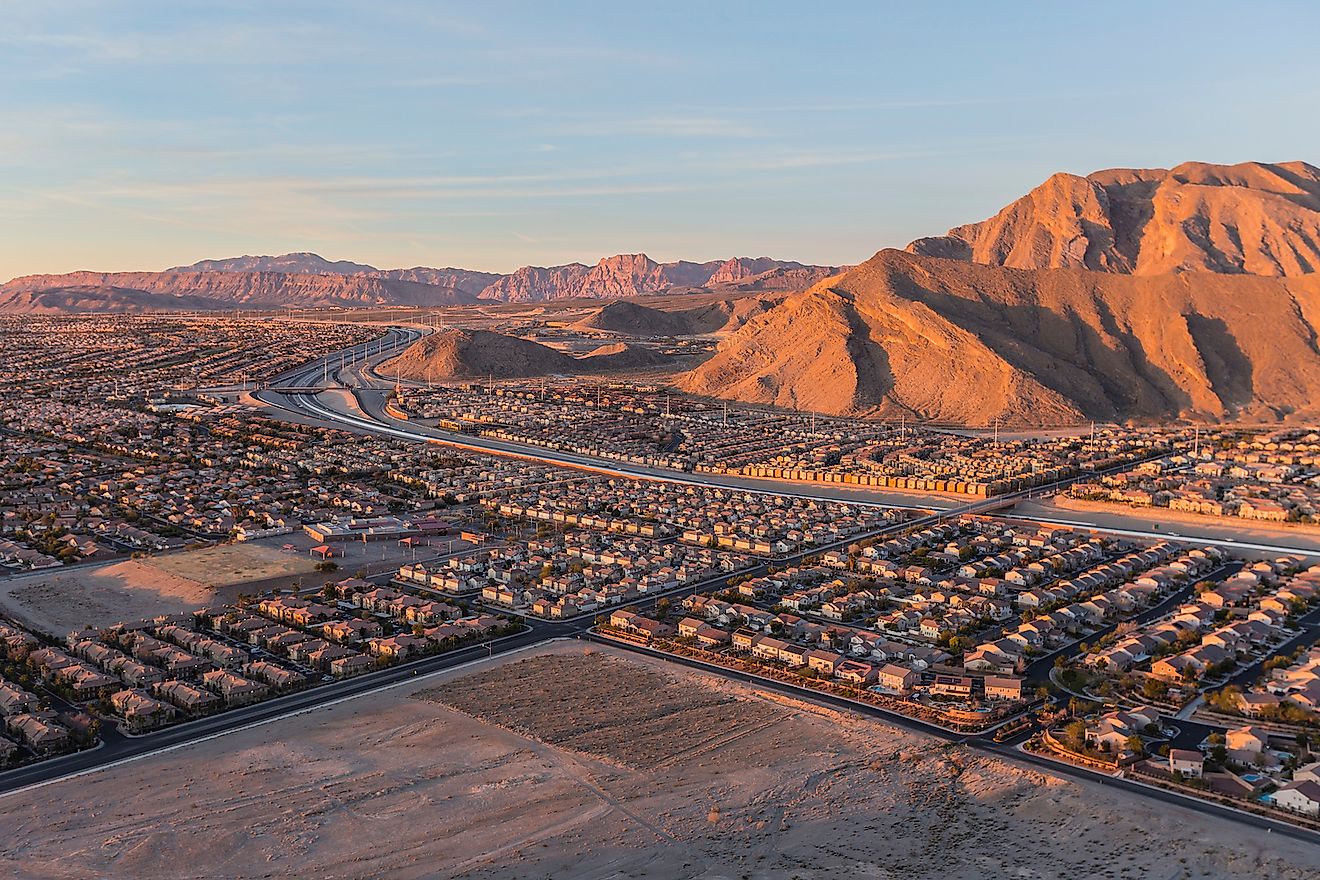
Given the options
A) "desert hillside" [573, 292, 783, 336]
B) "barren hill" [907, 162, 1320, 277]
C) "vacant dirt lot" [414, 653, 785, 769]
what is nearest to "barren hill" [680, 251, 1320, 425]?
"barren hill" [907, 162, 1320, 277]

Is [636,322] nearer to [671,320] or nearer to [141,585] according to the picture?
[671,320]

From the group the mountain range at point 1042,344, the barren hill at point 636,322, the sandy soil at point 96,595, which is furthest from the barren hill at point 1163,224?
the sandy soil at point 96,595

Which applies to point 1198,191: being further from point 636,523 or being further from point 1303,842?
point 1303,842

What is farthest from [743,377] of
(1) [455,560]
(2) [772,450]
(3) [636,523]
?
(1) [455,560]

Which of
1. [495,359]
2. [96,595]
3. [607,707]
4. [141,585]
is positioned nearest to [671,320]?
[495,359]

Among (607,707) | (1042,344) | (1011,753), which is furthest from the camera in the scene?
(1042,344)

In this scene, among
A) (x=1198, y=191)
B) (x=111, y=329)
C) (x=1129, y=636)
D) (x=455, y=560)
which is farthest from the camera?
(x=111, y=329)

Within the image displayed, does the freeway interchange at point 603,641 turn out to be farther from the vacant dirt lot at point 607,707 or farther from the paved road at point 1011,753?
the vacant dirt lot at point 607,707
